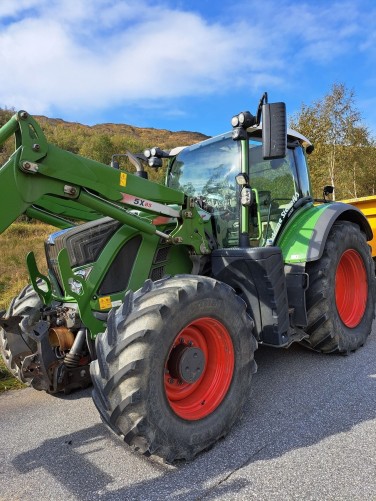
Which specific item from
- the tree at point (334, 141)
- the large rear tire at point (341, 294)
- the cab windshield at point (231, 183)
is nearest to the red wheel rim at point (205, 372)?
the cab windshield at point (231, 183)

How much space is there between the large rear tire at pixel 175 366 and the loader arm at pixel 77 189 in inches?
25.7

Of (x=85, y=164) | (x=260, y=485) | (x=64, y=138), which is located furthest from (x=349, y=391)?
(x=64, y=138)

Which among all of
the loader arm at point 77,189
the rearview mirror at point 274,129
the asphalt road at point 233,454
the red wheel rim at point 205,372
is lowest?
the asphalt road at point 233,454

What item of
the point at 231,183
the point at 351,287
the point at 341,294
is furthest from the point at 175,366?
the point at 351,287

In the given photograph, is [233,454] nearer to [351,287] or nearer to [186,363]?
[186,363]

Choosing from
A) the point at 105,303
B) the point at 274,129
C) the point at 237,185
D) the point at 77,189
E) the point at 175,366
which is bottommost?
the point at 175,366

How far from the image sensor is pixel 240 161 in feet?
12.4

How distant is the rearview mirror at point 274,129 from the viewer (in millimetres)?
2945

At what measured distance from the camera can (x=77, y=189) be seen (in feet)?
8.80

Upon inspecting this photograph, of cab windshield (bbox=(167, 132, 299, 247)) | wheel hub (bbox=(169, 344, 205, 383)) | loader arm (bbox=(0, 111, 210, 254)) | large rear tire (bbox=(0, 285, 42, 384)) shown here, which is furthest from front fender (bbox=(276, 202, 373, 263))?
large rear tire (bbox=(0, 285, 42, 384))

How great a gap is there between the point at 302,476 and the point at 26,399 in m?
2.38

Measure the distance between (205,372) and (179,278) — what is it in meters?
0.70

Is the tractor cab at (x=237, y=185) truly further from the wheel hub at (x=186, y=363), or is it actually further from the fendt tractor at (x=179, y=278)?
the wheel hub at (x=186, y=363)

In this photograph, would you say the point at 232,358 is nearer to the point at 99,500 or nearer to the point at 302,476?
the point at 302,476
